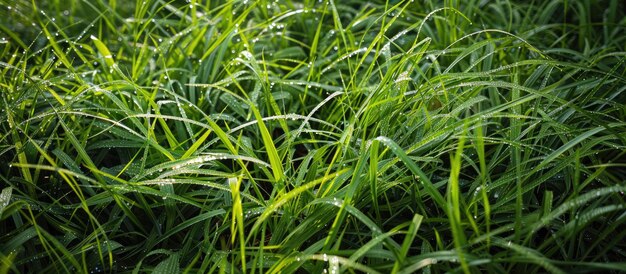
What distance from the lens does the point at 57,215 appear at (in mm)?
1253

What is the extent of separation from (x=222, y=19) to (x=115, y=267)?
95cm

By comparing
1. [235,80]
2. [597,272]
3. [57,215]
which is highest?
[235,80]

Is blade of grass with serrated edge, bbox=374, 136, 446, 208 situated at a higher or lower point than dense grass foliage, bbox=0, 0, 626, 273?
higher

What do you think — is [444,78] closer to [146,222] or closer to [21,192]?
[146,222]

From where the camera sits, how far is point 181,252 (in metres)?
1.19

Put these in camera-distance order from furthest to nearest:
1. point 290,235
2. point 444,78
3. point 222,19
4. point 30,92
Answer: point 222,19 → point 30,92 → point 444,78 → point 290,235

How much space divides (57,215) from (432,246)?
0.83 m

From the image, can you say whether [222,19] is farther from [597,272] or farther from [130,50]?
[597,272]

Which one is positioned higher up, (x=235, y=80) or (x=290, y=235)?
(x=235, y=80)

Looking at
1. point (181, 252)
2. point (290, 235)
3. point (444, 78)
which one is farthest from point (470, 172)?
point (181, 252)

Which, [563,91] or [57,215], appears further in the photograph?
[563,91]

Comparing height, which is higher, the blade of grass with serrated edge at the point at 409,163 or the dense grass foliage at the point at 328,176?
the blade of grass with serrated edge at the point at 409,163

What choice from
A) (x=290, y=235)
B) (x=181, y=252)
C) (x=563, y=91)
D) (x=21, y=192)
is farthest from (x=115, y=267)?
(x=563, y=91)

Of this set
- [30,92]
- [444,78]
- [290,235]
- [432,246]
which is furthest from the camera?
[30,92]
